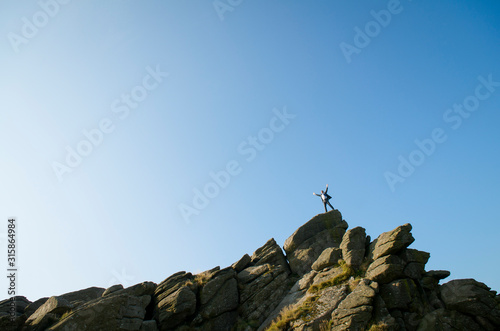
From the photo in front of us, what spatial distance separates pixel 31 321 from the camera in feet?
77.9

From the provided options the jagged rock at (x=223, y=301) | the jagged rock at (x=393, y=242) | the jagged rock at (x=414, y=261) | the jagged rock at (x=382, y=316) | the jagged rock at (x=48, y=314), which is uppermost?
the jagged rock at (x=48, y=314)

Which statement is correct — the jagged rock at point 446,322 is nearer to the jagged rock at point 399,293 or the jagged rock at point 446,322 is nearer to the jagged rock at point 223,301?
the jagged rock at point 399,293

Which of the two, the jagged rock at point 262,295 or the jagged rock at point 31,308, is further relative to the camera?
the jagged rock at point 31,308

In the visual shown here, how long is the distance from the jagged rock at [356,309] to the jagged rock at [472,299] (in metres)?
5.47

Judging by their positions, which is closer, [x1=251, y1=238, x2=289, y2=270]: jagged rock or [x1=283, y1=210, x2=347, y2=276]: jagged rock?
[x1=283, y1=210, x2=347, y2=276]: jagged rock

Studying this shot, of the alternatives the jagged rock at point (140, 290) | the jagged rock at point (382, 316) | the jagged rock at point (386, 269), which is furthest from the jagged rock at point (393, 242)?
the jagged rock at point (140, 290)

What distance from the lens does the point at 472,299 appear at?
21.7m

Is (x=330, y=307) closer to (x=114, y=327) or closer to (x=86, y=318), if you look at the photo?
(x=114, y=327)

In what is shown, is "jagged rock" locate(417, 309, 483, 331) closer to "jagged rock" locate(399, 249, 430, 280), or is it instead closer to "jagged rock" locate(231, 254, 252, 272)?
"jagged rock" locate(399, 249, 430, 280)

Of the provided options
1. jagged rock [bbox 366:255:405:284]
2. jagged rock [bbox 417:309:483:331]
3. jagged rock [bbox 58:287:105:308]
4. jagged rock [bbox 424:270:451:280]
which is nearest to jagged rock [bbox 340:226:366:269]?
jagged rock [bbox 366:255:405:284]

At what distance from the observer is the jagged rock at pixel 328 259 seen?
28.0 meters

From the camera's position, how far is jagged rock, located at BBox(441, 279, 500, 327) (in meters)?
21.2

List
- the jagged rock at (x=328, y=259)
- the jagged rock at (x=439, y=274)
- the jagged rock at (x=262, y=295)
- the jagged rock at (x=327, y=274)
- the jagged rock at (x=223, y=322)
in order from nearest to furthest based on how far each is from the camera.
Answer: the jagged rock at (x=439, y=274) < the jagged rock at (x=223, y=322) < the jagged rock at (x=327, y=274) < the jagged rock at (x=262, y=295) < the jagged rock at (x=328, y=259)

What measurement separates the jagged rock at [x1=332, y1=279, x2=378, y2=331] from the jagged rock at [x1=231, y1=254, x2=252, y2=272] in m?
12.5
